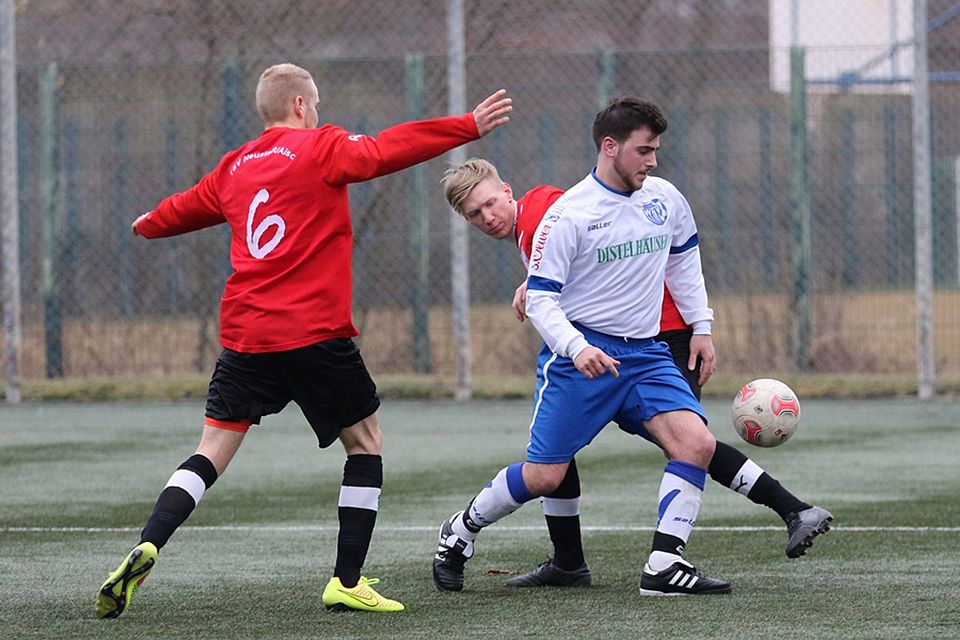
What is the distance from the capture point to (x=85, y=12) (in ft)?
48.9

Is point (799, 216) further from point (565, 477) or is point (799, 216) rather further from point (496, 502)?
point (496, 502)

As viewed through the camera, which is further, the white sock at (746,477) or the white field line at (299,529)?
the white field line at (299,529)

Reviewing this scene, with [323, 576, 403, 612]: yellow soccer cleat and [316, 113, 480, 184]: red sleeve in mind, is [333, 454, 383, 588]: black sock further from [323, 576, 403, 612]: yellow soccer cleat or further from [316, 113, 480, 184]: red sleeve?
[316, 113, 480, 184]: red sleeve

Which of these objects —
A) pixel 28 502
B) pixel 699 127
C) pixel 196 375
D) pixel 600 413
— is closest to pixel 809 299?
pixel 699 127

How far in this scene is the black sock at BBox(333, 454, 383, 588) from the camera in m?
5.45

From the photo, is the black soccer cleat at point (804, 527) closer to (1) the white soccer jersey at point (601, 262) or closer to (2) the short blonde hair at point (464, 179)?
(1) the white soccer jersey at point (601, 262)

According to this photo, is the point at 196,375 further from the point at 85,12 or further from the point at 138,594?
the point at 138,594

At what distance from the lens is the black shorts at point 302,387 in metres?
5.46

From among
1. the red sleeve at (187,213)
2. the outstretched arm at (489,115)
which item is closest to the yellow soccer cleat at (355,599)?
the red sleeve at (187,213)

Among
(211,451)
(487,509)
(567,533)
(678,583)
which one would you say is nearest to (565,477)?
(567,533)

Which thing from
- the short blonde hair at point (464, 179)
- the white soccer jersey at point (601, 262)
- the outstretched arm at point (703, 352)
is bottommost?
the outstretched arm at point (703, 352)

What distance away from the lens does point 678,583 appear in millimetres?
5465

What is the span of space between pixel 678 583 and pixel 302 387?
1298mm

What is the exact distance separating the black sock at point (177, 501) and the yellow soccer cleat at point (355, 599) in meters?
0.49
